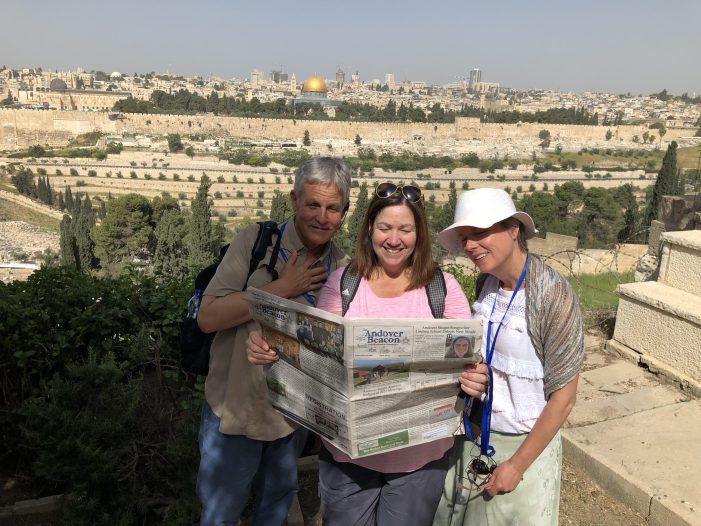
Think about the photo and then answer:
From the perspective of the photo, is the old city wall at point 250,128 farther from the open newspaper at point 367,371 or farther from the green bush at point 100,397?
the open newspaper at point 367,371

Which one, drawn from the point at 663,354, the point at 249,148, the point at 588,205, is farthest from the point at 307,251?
the point at 249,148

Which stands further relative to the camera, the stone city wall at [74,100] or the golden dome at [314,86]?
the golden dome at [314,86]

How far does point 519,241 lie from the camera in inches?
58.2

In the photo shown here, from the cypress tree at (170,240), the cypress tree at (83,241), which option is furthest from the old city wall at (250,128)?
the cypress tree at (83,241)

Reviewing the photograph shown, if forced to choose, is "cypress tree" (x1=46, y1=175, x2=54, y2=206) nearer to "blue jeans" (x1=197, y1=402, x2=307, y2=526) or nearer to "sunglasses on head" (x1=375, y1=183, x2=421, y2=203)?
"blue jeans" (x1=197, y1=402, x2=307, y2=526)

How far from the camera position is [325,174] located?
1.61 meters

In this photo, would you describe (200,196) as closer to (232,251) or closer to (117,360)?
(117,360)

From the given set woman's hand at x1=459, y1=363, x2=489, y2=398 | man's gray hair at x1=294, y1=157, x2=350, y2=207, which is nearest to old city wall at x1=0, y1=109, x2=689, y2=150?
man's gray hair at x1=294, y1=157, x2=350, y2=207

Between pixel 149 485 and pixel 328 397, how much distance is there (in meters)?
1.32

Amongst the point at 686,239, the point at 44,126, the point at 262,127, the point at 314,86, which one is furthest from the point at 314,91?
the point at 686,239

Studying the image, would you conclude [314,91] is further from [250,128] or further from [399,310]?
[399,310]

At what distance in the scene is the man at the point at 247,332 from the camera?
5.16 feet

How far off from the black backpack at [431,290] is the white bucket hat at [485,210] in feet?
0.45

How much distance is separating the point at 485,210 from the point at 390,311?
1.13 feet
